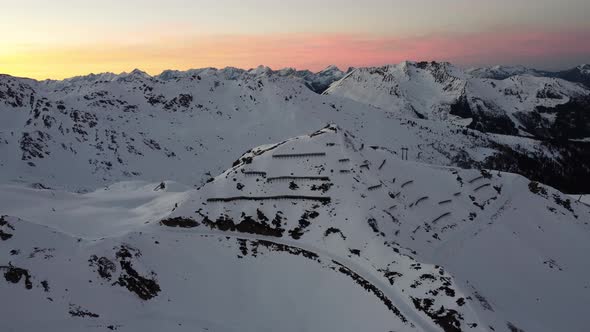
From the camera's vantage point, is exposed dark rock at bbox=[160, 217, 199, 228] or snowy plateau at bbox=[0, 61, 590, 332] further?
exposed dark rock at bbox=[160, 217, 199, 228]

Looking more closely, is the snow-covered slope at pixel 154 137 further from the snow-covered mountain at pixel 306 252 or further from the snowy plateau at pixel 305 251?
the snow-covered mountain at pixel 306 252

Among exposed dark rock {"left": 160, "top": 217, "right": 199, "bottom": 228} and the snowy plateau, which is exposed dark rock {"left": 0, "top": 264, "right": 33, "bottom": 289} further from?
exposed dark rock {"left": 160, "top": 217, "right": 199, "bottom": 228}

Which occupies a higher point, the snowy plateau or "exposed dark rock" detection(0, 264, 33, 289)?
"exposed dark rock" detection(0, 264, 33, 289)

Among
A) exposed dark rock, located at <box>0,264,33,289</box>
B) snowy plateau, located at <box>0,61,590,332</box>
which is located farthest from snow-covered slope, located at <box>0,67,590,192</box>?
exposed dark rock, located at <box>0,264,33,289</box>

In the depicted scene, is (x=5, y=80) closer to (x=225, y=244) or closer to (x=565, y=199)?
(x=225, y=244)

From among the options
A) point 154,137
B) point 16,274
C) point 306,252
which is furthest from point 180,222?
point 154,137

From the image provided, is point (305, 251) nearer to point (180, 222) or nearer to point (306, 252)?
point (306, 252)

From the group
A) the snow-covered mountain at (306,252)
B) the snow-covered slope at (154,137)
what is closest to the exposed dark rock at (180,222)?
the snow-covered mountain at (306,252)

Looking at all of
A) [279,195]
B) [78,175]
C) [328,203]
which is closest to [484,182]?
[328,203]
